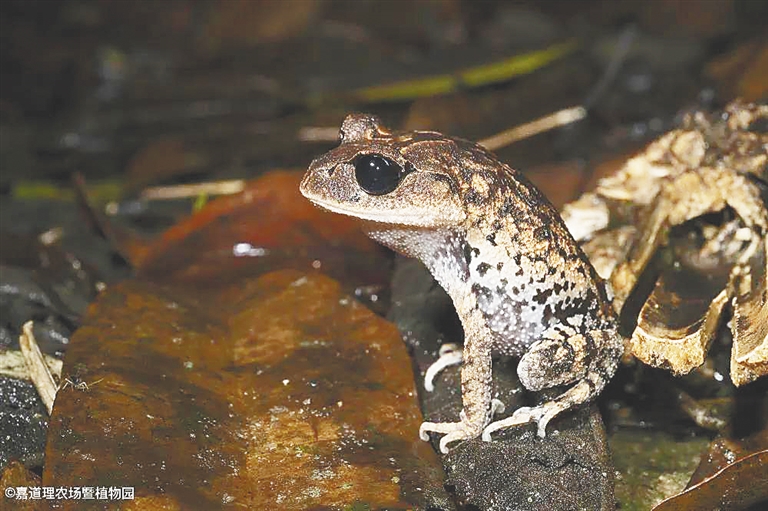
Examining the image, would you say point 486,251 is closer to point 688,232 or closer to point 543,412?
point 543,412

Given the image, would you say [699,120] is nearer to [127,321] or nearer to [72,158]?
[127,321]

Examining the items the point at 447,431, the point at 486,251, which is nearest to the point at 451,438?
the point at 447,431

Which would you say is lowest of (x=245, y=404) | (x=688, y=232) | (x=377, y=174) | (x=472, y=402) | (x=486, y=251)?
(x=472, y=402)

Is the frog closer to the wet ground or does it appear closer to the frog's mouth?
the frog's mouth

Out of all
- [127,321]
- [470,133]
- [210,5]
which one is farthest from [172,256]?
[210,5]

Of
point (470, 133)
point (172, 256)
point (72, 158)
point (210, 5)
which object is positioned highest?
point (210, 5)

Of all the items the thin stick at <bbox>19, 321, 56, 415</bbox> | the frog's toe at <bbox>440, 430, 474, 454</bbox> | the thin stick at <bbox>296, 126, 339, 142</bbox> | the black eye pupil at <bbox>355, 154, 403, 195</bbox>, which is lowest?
the frog's toe at <bbox>440, 430, 474, 454</bbox>

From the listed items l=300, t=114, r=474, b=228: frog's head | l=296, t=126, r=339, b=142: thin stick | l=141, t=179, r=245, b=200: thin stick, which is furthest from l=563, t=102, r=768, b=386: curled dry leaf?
l=296, t=126, r=339, b=142: thin stick
